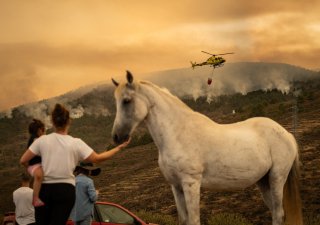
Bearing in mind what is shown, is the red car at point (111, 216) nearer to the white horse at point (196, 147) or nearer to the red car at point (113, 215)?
the red car at point (113, 215)

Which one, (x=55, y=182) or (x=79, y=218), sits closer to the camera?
(x=55, y=182)

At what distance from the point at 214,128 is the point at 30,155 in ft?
9.69

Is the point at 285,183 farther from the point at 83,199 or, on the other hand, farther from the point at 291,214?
the point at 83,199

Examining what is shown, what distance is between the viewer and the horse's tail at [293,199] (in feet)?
28.0

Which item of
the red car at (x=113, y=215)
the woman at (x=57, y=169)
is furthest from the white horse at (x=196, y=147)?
the red car at (x=113, y=215)

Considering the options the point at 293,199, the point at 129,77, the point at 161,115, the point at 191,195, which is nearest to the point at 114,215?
the point at 293,199

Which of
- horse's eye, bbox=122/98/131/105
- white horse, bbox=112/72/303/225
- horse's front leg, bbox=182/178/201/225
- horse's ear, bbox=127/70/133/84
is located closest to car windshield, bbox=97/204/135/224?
white horse, bbox=112/72/303/225

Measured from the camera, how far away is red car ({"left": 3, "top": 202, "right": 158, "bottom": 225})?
10578 mm

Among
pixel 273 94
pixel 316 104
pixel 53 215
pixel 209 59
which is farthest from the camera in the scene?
pixel 273 94

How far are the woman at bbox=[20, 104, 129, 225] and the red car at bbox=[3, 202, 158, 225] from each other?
5116 mm

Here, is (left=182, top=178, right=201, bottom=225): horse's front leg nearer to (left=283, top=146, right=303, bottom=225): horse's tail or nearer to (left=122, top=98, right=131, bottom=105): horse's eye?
(left=122, top=98, right=131, bottom=105): horse's eye

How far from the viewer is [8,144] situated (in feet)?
614

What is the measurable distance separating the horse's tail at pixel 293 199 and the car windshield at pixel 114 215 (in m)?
3.24

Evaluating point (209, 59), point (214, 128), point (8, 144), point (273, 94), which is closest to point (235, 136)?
point (214, 128)
